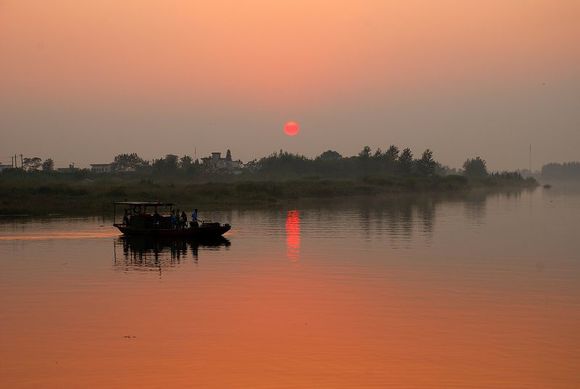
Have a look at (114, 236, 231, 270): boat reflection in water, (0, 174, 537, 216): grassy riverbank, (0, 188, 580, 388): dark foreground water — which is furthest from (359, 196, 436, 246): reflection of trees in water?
(0, 174, 537, 216): grassy riverbank

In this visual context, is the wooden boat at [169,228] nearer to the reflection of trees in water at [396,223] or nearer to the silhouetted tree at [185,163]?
the reflection of trees in water at [396,223]

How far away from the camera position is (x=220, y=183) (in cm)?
11638

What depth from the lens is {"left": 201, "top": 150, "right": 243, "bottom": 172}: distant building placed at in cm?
16516

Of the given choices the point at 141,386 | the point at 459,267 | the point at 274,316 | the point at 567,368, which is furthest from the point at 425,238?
the point at 141,386

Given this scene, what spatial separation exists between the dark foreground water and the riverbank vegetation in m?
34.8

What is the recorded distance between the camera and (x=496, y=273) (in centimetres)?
3319

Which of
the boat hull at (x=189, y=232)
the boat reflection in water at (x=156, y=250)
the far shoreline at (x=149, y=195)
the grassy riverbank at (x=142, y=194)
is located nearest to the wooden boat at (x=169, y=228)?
the boat hull at (x=189, y=232)

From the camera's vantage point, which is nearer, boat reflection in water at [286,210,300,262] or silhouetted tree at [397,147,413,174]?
boat reflection in water at [286,210,300,262]

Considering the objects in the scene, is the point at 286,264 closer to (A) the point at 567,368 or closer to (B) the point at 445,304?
(B) the point at 445,304

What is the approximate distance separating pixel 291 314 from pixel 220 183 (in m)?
93.2

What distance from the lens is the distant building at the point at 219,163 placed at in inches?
6502

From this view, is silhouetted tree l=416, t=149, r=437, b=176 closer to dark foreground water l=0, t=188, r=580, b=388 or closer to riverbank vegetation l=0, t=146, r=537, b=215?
riverbank vegetation l=0, t=146, r=537, b=215

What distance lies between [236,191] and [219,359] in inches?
3198

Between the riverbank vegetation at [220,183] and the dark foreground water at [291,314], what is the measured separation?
3480 cm
